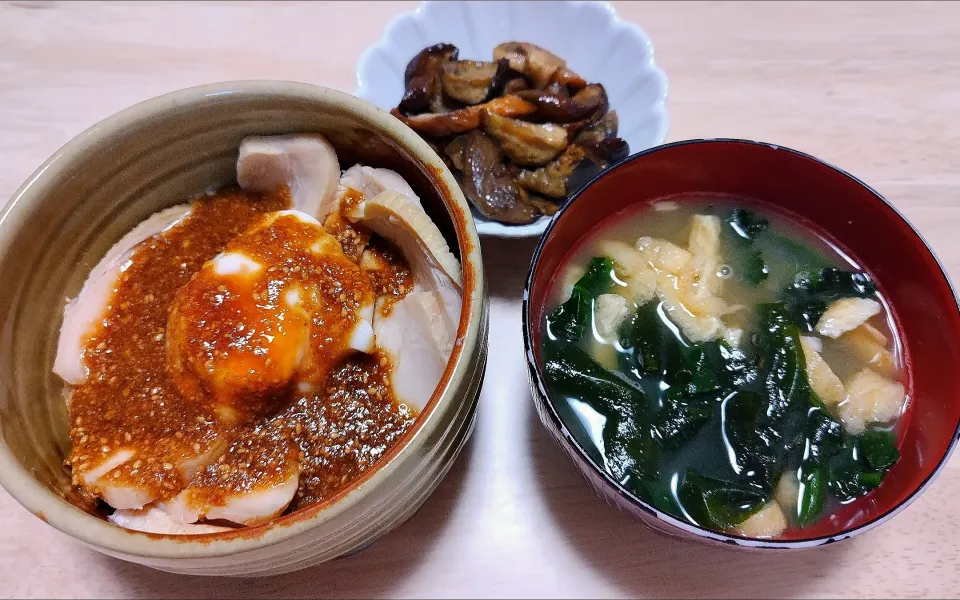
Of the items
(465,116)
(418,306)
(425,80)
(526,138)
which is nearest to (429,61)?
(425,80)

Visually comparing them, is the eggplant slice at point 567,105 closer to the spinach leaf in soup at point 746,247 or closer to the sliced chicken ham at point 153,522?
the spinach leaf in soup at point 746,247

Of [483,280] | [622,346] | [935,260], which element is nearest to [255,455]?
[483,280]

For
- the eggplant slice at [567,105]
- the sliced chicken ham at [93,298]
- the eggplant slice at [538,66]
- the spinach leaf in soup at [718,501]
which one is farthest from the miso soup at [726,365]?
the sliced chicken ham at [93,298]

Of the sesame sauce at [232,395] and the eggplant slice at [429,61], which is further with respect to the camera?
the eggplant slice at [429,61]

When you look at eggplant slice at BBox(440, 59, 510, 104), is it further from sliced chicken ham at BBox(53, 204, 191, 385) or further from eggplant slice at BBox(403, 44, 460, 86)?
sliced chicken ham at BBox(53, 204, 191, 385)

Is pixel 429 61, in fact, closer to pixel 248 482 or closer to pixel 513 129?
pixel 513 129

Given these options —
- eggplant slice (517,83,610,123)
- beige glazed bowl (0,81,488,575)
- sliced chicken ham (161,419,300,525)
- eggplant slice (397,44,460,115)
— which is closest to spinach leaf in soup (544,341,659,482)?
beige glazed bowl (0,81,488,575)

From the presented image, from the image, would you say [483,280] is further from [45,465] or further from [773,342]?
[45,465]
